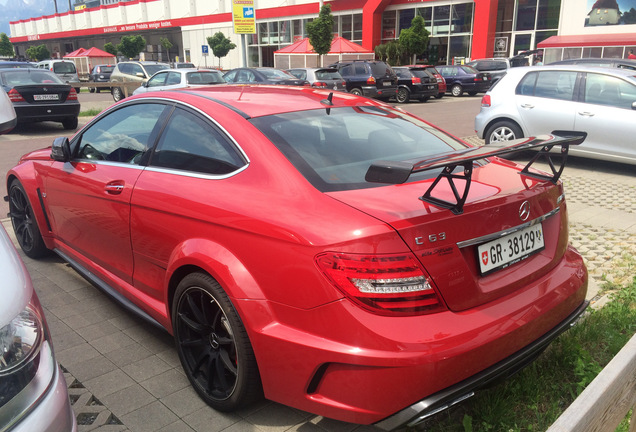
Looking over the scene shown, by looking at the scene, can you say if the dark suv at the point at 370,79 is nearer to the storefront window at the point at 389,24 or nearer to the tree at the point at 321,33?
the tree at the point at 321,33

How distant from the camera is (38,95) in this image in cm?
1361

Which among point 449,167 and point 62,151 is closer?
point 449,167

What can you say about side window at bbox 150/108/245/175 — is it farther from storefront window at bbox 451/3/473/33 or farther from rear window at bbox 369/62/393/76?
storefront window at bbox 451/3/473/33

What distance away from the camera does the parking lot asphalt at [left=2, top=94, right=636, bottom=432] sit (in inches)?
106

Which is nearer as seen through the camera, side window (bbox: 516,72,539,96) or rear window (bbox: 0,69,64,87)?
side window (bbox: 516,72,539,96)

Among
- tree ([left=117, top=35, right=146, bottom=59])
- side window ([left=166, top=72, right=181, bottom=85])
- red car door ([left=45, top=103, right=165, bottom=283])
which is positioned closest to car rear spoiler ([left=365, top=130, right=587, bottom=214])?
red car door ([left=45, top=103, right=165, bottom=283])

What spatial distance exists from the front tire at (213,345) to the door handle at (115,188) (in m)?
0.85

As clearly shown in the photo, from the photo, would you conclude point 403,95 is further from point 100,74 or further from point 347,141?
point 347,141

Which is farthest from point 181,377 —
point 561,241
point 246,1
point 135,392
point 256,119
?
point 246,1

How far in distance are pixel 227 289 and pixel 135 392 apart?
0.98 metres

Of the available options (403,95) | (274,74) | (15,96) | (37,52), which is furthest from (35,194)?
(37,52)

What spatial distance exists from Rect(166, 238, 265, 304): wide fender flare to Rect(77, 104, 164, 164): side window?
0.90 m

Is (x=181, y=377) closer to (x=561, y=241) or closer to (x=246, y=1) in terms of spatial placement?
(x=561, y=241)

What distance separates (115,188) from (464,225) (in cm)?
212
